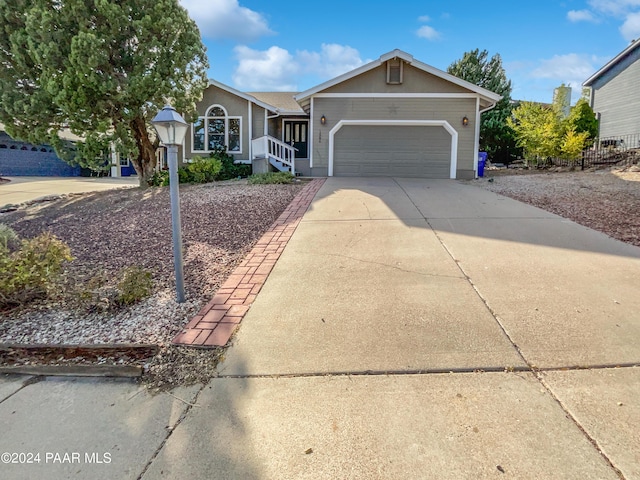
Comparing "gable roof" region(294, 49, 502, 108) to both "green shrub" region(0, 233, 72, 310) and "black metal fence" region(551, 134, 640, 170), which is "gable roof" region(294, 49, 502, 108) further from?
"green shrub" region(0, 233, 72, 310)

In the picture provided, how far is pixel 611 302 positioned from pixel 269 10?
14077 mm

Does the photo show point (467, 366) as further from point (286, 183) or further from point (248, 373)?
point (286, 183)

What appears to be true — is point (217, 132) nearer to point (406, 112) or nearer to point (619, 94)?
point (406, 112)

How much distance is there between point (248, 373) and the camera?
9.05ft

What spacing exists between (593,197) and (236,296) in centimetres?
837

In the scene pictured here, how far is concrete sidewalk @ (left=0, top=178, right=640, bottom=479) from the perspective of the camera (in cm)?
200

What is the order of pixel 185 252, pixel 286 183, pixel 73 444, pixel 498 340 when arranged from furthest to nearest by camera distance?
pixel 286 183 < pixel 185 252 < pixel 498 340 < pixel 73 444

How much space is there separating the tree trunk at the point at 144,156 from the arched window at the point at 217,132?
3310mm

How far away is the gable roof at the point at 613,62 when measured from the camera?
1936 cm

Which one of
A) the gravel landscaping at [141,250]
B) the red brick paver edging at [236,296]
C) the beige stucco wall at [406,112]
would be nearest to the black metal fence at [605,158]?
the beige stucco wall at [406,112]

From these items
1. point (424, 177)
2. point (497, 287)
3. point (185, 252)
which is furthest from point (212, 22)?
point (497, 287)

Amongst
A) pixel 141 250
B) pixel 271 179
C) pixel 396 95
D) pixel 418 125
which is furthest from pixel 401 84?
pixel 141 250

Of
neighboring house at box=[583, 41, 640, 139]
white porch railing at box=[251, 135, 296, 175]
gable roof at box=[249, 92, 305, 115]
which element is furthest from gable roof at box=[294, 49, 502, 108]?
neighboring house at box=[583, 41, 640, 139]

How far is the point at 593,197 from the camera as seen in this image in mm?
8711
